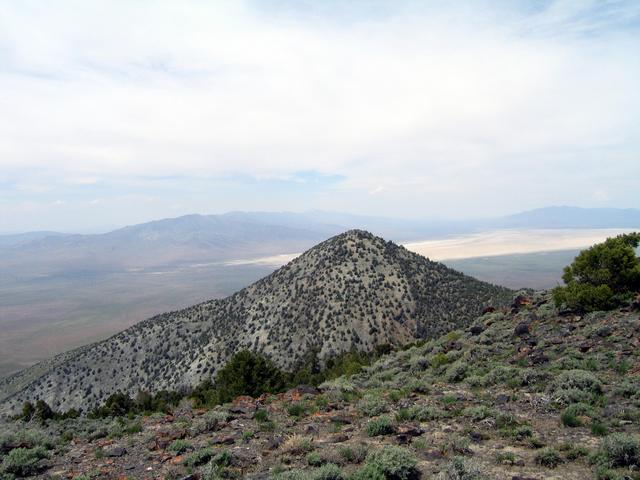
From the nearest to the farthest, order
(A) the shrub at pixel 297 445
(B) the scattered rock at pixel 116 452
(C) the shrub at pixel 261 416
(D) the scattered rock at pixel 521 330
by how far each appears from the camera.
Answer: (A) the shrub at pixel 297 445 → (B) the scattered rock at pixel 116 452 → (C) the shrub at pixel 261 416 → (D) the scattered rock at pixel 521 330

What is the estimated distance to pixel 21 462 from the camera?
12492 millimetres

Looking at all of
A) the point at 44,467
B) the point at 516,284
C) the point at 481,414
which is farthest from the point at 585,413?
the point at 516,284

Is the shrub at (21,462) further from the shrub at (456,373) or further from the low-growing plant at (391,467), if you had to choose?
the shrub at (456,373)

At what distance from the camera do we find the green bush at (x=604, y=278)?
22.6m

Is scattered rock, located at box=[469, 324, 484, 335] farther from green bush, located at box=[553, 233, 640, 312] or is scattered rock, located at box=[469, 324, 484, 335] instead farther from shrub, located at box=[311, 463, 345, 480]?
shrub, located at box=[311, 463, 345, 480]

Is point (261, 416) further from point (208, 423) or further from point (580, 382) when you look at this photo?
point (580, 382)

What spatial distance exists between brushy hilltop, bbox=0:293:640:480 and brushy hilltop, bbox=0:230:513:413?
132 feet

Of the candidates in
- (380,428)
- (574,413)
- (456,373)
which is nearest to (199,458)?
(380,428)

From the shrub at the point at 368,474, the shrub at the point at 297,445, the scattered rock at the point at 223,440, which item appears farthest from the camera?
the scattered rock at the point at 223,440

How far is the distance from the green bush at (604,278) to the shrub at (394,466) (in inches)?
→ 739

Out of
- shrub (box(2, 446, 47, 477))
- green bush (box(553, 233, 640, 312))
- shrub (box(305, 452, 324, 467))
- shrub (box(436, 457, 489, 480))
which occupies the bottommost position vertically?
shrub (box(2, 446, 47, 477))

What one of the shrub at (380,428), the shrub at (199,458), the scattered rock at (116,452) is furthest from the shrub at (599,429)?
→ the scattered rock at (116,452)

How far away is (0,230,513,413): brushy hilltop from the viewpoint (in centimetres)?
6075

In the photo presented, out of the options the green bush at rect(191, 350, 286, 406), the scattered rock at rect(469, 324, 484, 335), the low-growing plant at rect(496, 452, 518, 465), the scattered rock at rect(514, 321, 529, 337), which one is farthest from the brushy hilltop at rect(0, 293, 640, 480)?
the green bush at rect(191, 350, 286, 406)
